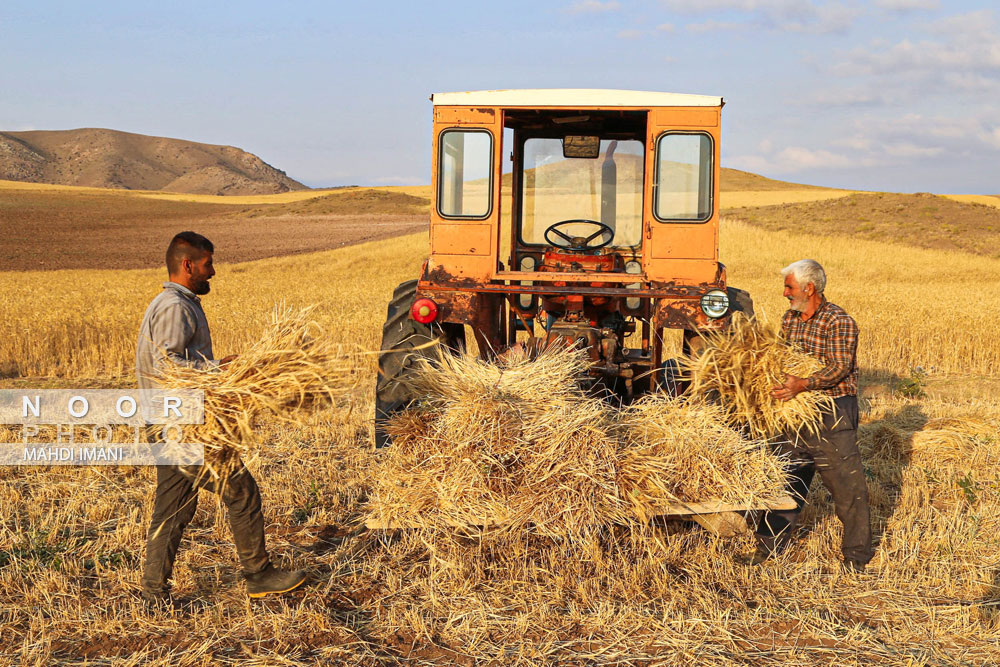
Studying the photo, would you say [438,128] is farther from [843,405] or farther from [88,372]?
[88,372]

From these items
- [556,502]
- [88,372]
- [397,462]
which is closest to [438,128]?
[397,462]

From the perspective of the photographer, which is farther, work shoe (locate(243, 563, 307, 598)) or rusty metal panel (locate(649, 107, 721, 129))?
rusty metal panel (locate(649, 107, 721, 129))

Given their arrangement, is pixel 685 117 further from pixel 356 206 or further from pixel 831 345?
pixel 356 206

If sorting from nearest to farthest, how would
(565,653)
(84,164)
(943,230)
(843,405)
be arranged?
(565,653) < (843,405) < (943,230) < (84,164)

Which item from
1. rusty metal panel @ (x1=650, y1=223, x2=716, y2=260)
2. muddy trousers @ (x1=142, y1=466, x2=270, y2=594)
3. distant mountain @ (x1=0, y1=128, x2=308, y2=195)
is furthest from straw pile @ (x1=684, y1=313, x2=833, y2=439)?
distant mountain @ (x1=0, y1=128, x2=308, y2=195)

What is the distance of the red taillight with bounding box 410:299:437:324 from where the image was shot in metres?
4.72

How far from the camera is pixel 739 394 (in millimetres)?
3943

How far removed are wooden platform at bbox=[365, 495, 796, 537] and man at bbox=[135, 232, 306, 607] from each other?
50 centimetres

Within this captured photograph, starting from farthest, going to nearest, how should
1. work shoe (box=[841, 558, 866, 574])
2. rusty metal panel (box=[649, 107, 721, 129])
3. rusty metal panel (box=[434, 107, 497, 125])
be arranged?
rusty metal panel (box=[434, 107, 497, 125]), rusty metal panel (box=[649, 107, 721, 129]), work shoe (box=[841, 558, 866, 574])

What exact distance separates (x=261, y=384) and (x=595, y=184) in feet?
11.6

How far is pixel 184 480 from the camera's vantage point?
10.9 ft

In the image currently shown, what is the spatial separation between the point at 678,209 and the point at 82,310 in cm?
915

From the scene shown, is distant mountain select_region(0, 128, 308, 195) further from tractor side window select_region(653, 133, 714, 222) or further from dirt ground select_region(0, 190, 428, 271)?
tractor side window select_region(653, 133, 714, 222)

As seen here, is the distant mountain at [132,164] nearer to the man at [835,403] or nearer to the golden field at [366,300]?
the golden field at [366,300]
